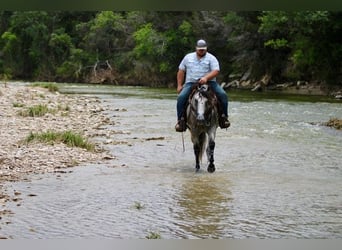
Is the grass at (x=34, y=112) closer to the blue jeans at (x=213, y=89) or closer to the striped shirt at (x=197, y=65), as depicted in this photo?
the blue jeans at (x=213, y=89)

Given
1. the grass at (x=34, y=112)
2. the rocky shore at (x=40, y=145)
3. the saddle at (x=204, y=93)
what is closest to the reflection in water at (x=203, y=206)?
the saddle at (x=204, y=93)

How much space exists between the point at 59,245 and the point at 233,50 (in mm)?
14781

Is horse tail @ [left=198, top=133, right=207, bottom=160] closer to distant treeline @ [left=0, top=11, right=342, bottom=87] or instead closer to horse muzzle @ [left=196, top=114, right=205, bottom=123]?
horse muzzle @ [left=196, top=114, right=205, bottom=123]

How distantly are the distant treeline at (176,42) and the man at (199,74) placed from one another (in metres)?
9.21

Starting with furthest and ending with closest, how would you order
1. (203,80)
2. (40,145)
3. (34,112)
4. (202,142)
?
(34,112) < (40,145) < (202,142) < (203,80)

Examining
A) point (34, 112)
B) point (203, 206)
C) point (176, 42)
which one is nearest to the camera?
point (203, 206)

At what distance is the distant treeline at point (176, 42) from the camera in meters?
17.0

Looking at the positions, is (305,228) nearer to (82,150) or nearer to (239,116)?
(82,150)

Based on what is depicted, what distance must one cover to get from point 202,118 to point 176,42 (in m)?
12.3

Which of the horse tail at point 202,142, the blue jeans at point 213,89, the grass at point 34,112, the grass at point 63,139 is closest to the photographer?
the blue jeans at point 213,89

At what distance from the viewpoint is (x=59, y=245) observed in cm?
310

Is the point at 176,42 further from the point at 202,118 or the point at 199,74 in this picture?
the point at 202,118

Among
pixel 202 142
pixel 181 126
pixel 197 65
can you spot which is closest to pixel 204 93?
pixel 197 65

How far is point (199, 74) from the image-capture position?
207 inches
